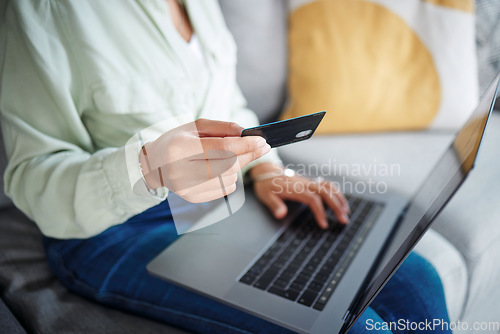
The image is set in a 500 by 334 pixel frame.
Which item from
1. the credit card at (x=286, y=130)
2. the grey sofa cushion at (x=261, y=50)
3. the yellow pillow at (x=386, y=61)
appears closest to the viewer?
the credit card at (x=286, y=130)

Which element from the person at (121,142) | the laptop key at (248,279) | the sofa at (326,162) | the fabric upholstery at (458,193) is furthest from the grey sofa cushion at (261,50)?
the laptop key at (248,279)

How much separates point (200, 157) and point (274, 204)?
0.86 feet

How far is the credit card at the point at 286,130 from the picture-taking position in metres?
0.34

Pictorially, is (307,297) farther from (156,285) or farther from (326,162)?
(326,162)

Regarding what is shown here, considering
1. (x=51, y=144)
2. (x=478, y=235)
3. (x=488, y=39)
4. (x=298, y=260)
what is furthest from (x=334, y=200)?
(x=488, y=39)

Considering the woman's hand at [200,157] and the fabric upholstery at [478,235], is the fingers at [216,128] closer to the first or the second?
the woman's hand at [200,157]

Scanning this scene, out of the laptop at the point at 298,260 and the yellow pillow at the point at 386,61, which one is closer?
the laptop at the point at 298,260

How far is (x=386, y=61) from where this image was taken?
0.94 meters

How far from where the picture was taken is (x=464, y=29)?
96cm

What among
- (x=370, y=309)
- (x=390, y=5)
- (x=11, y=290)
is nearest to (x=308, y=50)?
(x=390, y=5)

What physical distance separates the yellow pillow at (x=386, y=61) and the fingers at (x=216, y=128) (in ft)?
1.83

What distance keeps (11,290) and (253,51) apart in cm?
63

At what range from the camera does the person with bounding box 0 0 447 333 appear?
38 cm

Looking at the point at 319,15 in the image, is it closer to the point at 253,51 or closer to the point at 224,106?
the point at 253,51
